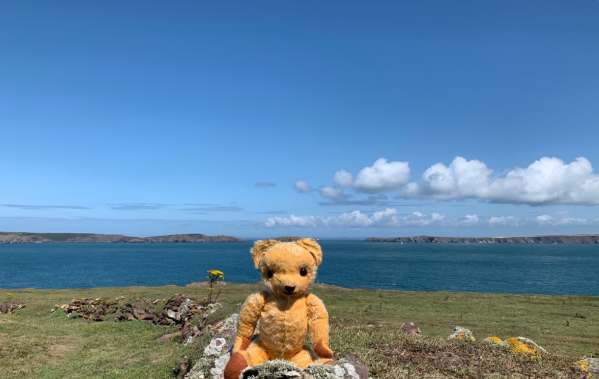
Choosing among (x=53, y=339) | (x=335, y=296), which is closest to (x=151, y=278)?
(x=335, y=296)

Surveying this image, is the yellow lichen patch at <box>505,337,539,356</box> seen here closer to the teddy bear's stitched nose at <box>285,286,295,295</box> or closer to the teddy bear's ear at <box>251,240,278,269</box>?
the teddy bear's stitched nose at <box>285,286,295,295</box>

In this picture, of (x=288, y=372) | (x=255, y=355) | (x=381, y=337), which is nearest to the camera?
(x=288, y=372)

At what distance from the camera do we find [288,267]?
9992mm

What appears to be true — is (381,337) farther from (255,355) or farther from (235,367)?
(235,367)

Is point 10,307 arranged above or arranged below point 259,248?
below

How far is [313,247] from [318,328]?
6.03 ft

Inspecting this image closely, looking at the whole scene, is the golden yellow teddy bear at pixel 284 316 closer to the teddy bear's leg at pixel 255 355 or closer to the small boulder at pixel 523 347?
the teddy bear's leg at pixel 255 355

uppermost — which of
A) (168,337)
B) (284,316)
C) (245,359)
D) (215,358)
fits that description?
(284,316)

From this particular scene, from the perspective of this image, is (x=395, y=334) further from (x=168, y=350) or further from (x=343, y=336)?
(x=168, y=350)

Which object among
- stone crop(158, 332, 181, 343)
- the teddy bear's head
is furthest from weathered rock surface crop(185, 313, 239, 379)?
stone crop(158, 332, 181, 343)

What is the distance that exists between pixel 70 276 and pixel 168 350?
3777 inches

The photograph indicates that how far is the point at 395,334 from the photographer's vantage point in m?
18.4

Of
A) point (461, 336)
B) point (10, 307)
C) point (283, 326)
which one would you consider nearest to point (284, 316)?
point (283, 326)

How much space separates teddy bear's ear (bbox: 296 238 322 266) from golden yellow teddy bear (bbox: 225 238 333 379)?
0.10 m
